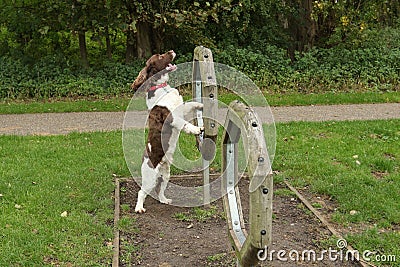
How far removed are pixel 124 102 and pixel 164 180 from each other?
5626 mm

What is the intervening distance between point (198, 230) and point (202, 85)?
1.35 metres

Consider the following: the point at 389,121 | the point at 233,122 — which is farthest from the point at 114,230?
the point at 389,121

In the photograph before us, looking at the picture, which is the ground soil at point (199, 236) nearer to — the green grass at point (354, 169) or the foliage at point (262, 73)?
the green grass at point (354, 169)

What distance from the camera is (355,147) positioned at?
761cm

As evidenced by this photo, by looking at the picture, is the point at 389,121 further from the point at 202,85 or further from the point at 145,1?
the point at 145,1

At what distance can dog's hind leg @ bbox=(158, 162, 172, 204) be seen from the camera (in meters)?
5.41

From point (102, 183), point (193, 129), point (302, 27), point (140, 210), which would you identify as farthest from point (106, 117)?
point (302, 27)

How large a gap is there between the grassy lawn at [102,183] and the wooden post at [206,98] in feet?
3.49

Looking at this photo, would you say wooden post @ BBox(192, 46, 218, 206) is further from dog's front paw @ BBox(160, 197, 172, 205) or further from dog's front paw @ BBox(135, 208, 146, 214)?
dog's front paw @ BBox(135, 208, 146, 214)

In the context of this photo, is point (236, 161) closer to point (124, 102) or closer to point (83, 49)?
point (124, 102)

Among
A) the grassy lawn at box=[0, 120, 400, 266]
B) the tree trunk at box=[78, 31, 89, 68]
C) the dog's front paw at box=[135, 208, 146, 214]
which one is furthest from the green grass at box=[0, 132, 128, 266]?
the tree trunk at box=[78, 31, 89, 68]

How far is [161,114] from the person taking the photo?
514cm

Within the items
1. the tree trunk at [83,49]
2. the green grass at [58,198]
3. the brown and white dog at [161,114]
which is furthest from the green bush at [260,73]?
the brown and white dog at [161,114]

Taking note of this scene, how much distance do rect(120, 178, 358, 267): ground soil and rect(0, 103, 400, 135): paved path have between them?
11.4 feet
